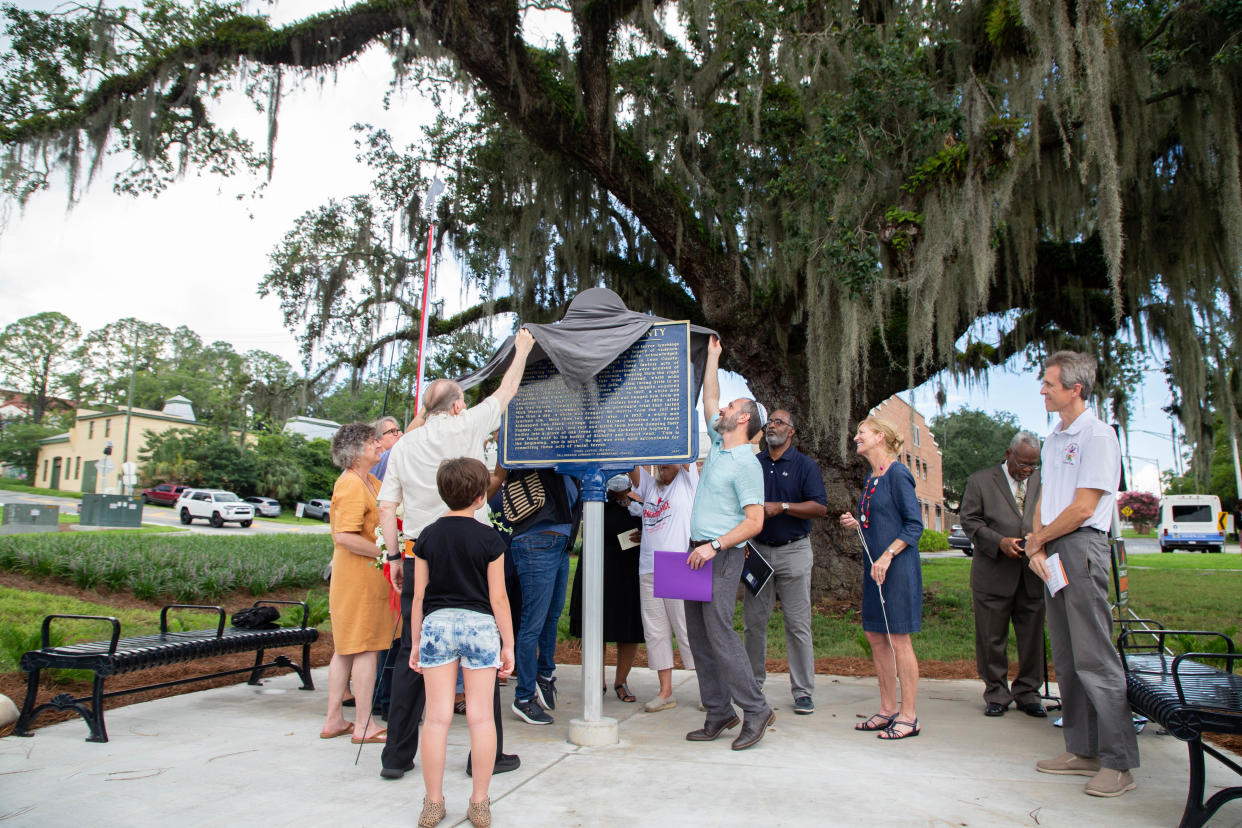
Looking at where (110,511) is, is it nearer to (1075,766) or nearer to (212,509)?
(212,509)

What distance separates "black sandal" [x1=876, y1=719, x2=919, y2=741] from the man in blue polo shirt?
0.63m

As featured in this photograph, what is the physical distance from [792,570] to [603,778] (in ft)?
6.25

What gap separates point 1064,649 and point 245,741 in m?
3.83

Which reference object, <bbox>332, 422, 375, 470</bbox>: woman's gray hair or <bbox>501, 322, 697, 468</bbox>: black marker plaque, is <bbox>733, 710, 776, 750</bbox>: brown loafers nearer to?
<bbox>501, 322, 697, 468</bbox>: black marker plaque

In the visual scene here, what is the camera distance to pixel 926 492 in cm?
4500

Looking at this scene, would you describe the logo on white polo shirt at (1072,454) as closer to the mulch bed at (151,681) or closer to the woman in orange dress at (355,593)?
the woman in orange dress at (355,593)

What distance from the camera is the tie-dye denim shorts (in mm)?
2719

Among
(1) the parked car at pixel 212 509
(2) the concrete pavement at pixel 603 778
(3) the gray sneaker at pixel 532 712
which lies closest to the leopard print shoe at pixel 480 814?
(2) the concrete pavement at pixel 603 778

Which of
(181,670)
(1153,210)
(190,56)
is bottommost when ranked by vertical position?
(181,670)

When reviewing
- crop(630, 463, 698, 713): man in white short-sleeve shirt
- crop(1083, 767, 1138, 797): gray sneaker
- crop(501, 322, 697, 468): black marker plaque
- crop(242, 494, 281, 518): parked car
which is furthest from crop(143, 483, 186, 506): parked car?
crop(1083, 767, 1138, 797): gray sneaker

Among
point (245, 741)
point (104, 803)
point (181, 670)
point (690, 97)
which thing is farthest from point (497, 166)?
point (104, 803)

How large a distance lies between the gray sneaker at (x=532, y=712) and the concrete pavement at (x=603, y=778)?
0.07 meters

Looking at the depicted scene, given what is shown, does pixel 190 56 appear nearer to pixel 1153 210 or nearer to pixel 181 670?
pixel 181 670

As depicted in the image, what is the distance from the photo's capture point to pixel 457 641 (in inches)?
107
